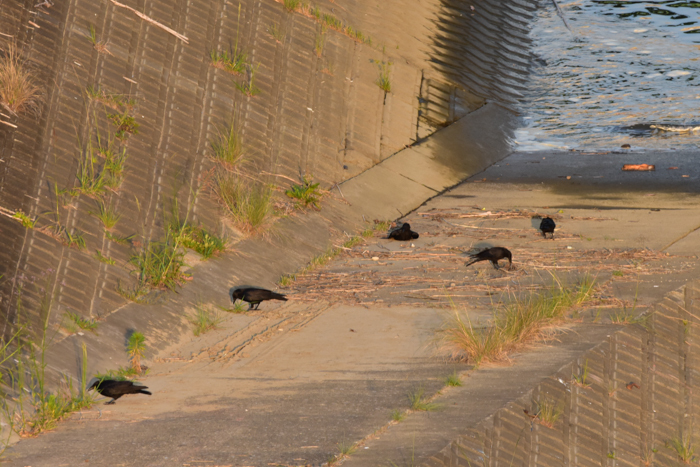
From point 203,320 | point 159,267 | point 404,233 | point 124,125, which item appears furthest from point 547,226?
point 124,125

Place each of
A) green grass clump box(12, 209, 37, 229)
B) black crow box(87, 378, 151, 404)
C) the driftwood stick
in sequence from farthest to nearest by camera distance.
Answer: the driftwood stick < green grass clump box(12, 209, 37, 229) < black crow box(87, 378, 151, 404)

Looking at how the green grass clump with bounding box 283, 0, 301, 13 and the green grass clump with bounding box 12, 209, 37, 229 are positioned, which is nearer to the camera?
the green grass clump with bounding box 12, 209, 37, 229

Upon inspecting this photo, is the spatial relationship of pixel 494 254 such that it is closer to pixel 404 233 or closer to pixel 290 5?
pixel 404 233

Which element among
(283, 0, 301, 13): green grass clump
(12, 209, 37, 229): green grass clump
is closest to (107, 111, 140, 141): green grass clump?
(12, 209, 37, 229): green grass clump

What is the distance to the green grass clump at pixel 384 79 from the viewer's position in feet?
37.9

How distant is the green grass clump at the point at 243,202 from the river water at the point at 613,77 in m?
5.03

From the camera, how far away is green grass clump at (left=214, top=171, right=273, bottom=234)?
8.16 meters

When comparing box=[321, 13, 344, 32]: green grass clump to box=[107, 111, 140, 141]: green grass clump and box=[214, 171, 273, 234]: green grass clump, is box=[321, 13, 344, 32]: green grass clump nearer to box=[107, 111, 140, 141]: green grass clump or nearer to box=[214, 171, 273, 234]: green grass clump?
box=[214, 171, 273, 234]: green grass clump

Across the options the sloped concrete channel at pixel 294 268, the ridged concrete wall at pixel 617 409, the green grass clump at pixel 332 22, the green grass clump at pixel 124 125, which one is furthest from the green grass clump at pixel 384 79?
the ridged concrete wall at pixel 617 409

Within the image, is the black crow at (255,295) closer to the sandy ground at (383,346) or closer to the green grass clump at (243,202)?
the sandy ground at (383,346)

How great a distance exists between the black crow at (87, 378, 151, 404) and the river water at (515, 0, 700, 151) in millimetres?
7857

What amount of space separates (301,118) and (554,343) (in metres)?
5.13

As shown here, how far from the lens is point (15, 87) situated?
7.71 metres

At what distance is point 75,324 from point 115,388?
103 centimetres
